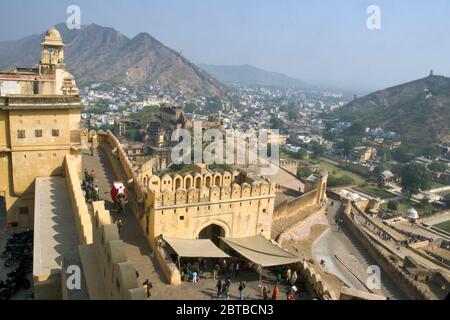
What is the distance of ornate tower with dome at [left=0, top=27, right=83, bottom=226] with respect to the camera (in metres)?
18.0

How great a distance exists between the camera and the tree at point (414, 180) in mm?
65000

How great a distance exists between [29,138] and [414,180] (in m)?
61.0

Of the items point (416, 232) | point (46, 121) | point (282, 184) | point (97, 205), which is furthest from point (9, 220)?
point (416, 232)

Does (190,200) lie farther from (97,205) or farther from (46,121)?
(46,121)

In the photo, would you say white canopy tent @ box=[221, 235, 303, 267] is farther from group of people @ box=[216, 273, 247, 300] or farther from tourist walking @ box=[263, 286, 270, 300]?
group of people @ box=[216, 273, 247, 300]

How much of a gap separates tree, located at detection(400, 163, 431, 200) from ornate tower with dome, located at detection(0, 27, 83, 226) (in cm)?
5846

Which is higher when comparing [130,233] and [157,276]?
[130,233]

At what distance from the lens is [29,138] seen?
18547 mm

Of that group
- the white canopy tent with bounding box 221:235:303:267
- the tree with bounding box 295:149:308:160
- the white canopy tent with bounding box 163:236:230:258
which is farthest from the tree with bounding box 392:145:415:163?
the white canopy tent with bounding box 163:236:230:258

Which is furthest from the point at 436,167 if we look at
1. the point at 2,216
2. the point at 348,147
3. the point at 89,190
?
the point at 2,216

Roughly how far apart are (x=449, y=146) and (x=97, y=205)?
358ft

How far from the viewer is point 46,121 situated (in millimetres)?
18734

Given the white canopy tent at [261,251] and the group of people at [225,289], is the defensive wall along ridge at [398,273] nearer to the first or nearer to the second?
the white canopy tent at [261,251]

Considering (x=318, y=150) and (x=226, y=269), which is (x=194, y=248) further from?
(x=318, y=150)
